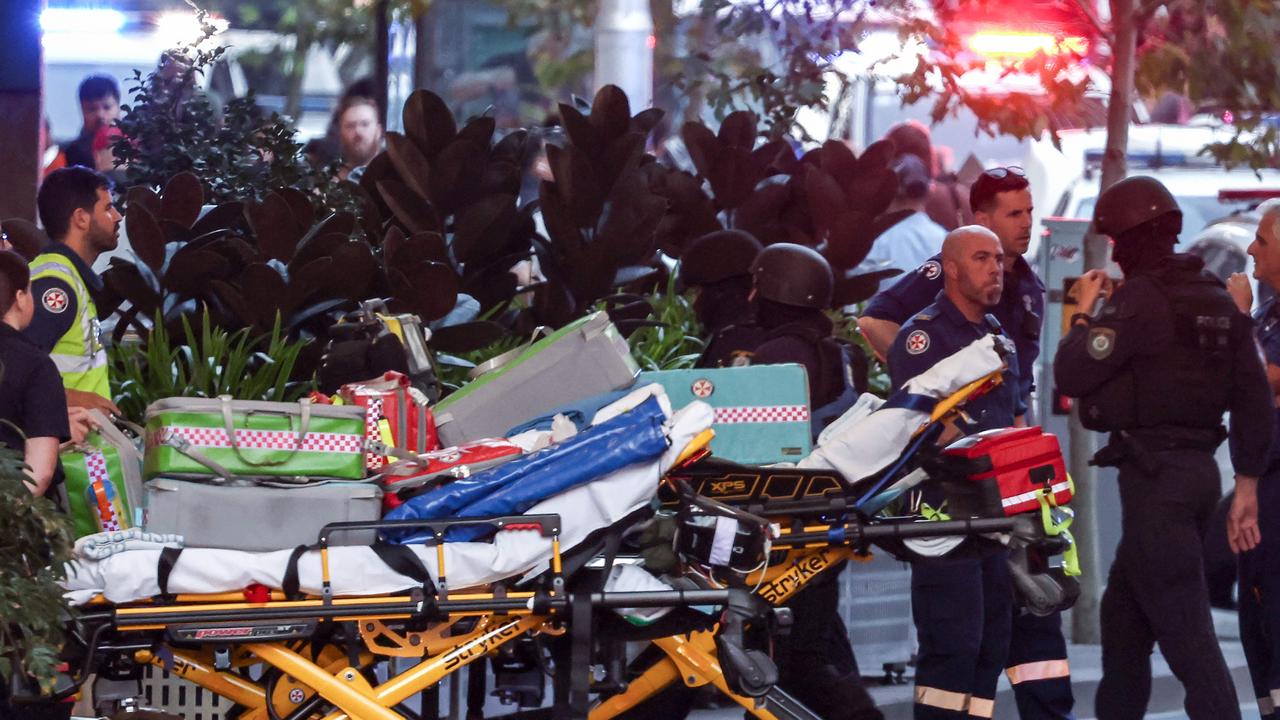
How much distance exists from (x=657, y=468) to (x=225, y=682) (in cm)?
138

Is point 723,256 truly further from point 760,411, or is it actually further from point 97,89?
point 97,89

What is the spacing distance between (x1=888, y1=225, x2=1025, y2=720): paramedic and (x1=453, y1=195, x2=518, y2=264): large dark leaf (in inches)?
89.1

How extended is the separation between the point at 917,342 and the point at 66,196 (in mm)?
2885

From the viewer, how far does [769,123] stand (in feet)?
36.0

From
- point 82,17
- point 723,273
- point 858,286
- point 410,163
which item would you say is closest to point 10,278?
point 410,163

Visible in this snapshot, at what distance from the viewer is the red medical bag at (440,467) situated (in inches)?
238

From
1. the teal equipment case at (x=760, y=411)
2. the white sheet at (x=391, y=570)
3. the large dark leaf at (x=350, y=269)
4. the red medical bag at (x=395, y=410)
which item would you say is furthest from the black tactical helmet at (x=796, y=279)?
the large dark leaf at (x=350, y=269)

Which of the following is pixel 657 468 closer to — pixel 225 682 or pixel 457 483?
pixel 457 483

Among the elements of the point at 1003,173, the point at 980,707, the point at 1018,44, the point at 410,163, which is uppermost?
the point at 1018,44

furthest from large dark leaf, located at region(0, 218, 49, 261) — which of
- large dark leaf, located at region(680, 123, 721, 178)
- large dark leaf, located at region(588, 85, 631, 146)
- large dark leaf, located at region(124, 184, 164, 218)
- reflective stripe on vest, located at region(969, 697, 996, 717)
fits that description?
reflective stripe on vest, located at region(969, 697, 996, 717)

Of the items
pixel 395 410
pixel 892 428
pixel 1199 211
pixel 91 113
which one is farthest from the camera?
pixel 1199 211

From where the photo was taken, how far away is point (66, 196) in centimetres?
720

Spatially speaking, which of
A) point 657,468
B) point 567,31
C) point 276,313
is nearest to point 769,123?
point 276,313

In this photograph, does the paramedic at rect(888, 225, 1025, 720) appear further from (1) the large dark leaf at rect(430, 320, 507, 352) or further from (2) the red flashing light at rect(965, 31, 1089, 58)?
(2) the red flashing light at rect(965, 31, 1089, 58)
